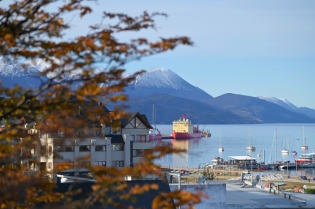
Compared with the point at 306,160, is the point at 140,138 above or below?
above

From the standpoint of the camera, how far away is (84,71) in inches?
225

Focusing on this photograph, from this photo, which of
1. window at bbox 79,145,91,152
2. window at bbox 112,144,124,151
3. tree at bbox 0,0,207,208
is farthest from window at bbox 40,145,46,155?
window at bbox 112,144,124,151

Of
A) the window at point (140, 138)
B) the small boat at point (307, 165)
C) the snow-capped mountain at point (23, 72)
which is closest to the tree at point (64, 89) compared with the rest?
the snow-capped mountain at point (23, 72)

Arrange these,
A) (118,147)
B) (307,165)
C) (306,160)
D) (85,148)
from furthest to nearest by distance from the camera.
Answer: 1. (306,160)
2. (307,165)
3. (118,147)
4. (85,148)

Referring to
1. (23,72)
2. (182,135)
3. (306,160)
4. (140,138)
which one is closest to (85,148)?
(140,138)

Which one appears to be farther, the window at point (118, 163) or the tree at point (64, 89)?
the window at point (118, 163)

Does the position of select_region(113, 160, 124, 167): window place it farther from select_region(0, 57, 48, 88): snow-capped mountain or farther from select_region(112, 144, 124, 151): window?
select_region(0, 57, 48, 88): snow-capped mountain

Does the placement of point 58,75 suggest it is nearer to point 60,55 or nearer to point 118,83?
point 60,55

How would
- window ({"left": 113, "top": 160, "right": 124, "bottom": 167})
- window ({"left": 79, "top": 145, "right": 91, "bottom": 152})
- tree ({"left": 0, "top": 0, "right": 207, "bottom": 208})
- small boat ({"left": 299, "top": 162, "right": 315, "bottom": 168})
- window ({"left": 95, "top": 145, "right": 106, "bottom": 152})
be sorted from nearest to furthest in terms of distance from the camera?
1. tree ({"left": 0, "top": 0, "right": 207, "bottom": 208})
2. window ({"left": 79, "top": 145, "right": 91, "bottom": 152})
3. window ({"left": 95, "top": 145, "right": 106, "bottom": 152})
4. window ({"left": 113, "top": 160, "right": 124, "bottom": 167})
5. small boat ({"left": 299, "top": 162, "right": 315, "bottom": 168})

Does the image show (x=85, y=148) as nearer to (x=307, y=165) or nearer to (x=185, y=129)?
(x=307, y=165)

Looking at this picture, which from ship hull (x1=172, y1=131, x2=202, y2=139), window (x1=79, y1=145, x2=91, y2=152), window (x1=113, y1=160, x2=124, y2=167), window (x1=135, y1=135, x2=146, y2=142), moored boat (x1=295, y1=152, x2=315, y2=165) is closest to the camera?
window (x1=79, y1=145, x2=91, y2=152)

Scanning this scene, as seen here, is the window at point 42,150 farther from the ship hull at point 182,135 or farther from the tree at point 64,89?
the ship hull at point 182,135

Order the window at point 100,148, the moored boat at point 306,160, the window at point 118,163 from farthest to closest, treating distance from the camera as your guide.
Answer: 1. the moored boat at point 306,160
2. the window at point 118,163
3. the window at point 100,148

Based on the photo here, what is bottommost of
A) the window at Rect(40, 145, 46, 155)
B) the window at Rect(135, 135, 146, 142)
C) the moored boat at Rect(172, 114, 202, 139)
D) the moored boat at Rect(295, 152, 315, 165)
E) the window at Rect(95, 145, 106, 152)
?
the moored boat at Rect(295, 152, 315, 165)
